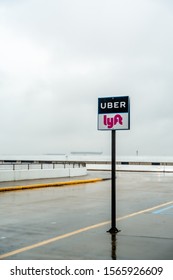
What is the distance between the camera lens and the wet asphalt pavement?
8414 millimetres

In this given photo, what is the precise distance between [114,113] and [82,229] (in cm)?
314

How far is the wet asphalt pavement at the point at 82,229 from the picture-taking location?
8.41 m

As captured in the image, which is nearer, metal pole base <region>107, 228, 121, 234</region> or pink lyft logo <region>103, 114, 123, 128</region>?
metal pole base <region>107, 228, 121, 234</region>

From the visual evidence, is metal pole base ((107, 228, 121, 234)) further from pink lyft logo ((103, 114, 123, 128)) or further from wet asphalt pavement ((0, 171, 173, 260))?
pink lyft logo ((103, 114, 123, 128))

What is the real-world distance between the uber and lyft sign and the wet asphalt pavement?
8.89 ft

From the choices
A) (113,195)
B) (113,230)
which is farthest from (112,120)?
(113,230)

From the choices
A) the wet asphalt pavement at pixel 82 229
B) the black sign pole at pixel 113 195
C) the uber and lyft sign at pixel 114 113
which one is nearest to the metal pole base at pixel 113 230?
the black sign pole at pixel 113 195

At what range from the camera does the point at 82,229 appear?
36.5 ft

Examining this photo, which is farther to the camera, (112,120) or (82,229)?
(82,229)

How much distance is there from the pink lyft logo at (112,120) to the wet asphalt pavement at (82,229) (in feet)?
9.01

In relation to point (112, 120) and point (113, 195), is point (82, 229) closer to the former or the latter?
point (113, 195)

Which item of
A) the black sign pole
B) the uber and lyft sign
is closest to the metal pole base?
the black sign pole
